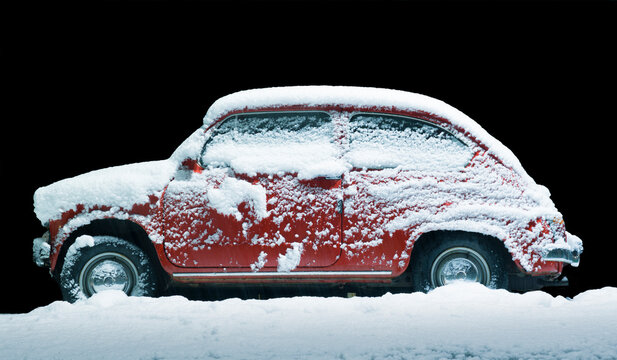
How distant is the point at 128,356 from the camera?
4453 mm

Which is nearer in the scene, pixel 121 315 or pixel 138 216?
pixel 121 315

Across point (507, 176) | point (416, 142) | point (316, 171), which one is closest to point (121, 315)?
point (316, 171)

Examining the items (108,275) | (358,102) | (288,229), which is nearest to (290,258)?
(288,229)

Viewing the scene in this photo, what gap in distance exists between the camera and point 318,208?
242 inches

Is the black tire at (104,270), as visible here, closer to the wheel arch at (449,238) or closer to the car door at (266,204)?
the car door at (266,204)

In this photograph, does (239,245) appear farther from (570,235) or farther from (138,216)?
(570,235)

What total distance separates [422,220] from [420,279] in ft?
1.79

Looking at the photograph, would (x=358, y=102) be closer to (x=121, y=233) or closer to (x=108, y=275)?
(x=121, y=233)

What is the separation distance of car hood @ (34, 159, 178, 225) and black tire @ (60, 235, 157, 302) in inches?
14.2

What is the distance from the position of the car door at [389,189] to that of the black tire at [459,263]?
231 mm

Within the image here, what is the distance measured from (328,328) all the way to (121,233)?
240 centimetres

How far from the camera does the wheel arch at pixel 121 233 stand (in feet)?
20.9

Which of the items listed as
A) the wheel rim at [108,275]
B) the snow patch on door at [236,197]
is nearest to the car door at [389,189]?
the snow patch on door at [236,197]

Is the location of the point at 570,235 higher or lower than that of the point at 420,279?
higher
